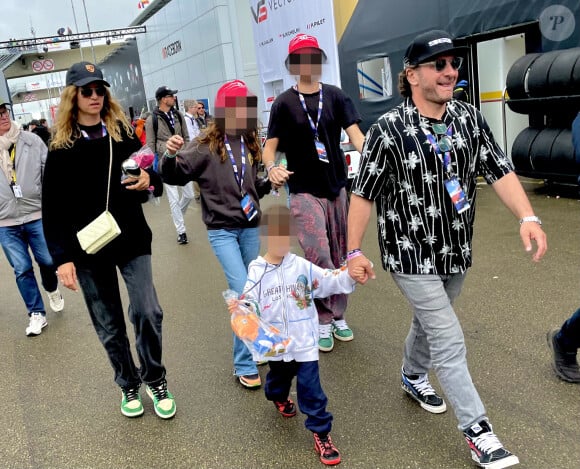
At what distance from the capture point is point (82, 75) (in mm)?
3070

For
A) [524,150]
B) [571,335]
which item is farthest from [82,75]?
[524,150]

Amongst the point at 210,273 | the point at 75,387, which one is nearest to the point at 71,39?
the point at 210,273

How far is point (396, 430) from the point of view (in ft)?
9.90

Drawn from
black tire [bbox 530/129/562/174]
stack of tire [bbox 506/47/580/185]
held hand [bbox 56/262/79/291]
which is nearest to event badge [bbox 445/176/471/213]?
held hand [bbox 56/262/79/291]

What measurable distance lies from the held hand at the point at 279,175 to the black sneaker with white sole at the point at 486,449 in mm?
1659

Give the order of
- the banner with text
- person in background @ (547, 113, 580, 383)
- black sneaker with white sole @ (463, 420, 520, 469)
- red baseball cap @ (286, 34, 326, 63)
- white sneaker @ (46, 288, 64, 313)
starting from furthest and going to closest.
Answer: the banner with text
white sneaker @ (46, 288, 64, 313)
red baseball cap @ (286, 34, 326, 63)
person in background @ (547, 113, 580, 383)
black sneaker with white sole @ (463, 420, 520, 469)

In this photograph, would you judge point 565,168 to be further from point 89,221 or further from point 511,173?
point 89,221

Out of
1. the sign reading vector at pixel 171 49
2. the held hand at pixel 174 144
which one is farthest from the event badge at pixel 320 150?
the sign reading vector at pixel 171 49

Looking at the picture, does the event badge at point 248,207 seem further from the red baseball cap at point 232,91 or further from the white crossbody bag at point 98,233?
the white crossbody bag at point 98,233

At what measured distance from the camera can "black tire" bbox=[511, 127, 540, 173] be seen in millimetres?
7988

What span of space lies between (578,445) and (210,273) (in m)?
4.45

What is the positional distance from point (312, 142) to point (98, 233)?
1510 mm

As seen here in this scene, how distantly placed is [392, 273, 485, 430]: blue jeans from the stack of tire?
532cm

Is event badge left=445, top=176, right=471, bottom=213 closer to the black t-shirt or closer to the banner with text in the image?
the black t-shirt
